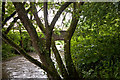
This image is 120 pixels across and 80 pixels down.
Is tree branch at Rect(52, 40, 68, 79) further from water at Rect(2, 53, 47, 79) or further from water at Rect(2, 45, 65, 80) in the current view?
water at Rect(2, 53, 47, 79)

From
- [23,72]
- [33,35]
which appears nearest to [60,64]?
[33,35]

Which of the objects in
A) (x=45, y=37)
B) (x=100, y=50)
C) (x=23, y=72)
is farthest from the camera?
(x=23, y=72)

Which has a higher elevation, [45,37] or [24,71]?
[45,37]

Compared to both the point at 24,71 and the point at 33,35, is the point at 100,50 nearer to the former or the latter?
the point at 33,35

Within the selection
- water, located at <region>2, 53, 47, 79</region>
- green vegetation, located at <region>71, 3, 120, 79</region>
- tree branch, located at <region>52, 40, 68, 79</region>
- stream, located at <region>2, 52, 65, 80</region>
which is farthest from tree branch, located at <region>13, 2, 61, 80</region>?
water, located at <region>2, 53, 47, 79</region>

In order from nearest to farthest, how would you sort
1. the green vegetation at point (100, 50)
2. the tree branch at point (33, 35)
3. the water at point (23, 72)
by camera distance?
the tree branch at point (33, 35) → the green vegetation at point (100, 50) → the water at point (23, 72)

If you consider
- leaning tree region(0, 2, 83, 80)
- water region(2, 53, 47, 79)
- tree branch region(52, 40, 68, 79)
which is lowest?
water region(2, 53, 47, 79)

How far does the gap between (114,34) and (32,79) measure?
10.1 feet

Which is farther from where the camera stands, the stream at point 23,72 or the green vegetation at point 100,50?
the stream at point 23,72

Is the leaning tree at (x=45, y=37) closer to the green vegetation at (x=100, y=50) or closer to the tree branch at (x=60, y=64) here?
the tree branch at (x=60, y=64)

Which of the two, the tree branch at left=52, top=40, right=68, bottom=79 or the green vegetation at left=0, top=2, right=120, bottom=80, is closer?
the green vegetation at left=0, top=2, right=120, bottom=80

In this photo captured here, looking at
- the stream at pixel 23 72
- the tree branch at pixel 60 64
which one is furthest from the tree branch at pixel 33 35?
the stream at pixel 23 72

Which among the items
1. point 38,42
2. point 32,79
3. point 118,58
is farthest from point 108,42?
point 32,79

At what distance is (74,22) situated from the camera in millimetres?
3629
